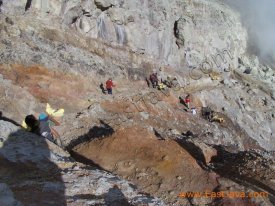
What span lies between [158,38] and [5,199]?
3744 centimetres

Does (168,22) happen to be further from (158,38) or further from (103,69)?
(103,69)

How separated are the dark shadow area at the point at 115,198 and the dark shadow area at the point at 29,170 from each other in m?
0.96

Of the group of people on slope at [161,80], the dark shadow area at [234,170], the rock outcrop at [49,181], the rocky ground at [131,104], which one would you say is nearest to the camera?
the rock outcrop at [49,181]

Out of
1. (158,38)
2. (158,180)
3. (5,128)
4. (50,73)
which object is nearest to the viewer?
(5,128)

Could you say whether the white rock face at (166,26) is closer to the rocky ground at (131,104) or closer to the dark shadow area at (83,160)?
the rocky ground at (131,104)

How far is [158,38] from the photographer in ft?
144

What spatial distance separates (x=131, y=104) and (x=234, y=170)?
45.2 ft

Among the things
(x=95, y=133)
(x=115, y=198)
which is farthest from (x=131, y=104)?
(x=115, y=198)

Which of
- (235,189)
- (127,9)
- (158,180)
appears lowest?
(127,9)

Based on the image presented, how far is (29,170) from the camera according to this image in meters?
10.1

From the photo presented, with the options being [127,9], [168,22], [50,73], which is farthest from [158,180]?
[168,22]

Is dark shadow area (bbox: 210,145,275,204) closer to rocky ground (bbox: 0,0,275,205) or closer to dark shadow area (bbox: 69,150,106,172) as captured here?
rocky ground (bbox: 0,0,275,205)

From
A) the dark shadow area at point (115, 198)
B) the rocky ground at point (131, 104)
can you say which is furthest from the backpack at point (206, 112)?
the dark shadow area at point (115, 198)

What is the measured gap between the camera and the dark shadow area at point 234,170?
42.9 ft
